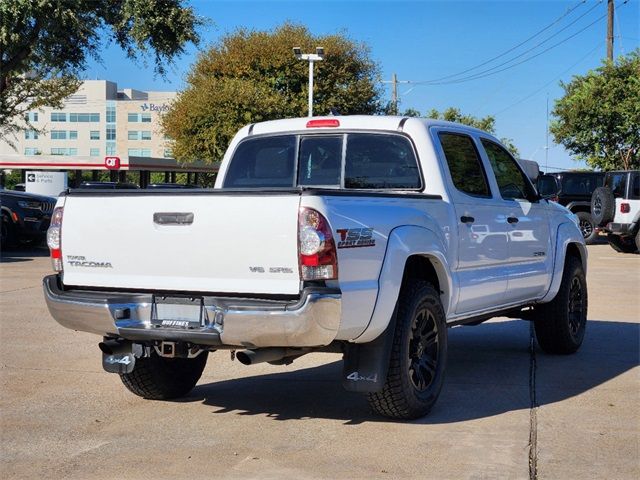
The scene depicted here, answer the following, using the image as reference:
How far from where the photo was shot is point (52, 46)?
76.4 ft

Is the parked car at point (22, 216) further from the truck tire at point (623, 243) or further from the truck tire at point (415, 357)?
the truck tire at point (415, 357)

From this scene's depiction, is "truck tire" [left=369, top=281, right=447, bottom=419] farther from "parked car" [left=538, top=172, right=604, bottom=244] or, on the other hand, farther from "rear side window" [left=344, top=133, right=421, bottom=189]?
"parked car" [left=538, top=172, right=604, bottom=244]

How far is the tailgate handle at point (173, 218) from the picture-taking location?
5664 mm

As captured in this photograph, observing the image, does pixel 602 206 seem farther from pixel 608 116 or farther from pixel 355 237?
pixel 608 116

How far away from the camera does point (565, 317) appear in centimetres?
874

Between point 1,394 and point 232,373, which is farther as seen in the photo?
point 232,373

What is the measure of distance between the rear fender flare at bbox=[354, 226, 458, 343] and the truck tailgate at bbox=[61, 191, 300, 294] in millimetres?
628

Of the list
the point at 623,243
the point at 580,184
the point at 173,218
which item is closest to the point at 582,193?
the point at 580,184

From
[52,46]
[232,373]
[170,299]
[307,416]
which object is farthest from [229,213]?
[52,46]

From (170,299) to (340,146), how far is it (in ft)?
7.02

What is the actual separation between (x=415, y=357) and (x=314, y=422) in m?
0.78

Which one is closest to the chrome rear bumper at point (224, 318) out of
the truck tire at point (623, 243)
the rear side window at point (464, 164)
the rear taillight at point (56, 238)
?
the rear taillight at point (56, 238)

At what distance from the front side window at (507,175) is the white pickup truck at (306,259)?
185 mm

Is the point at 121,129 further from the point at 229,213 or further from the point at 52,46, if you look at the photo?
the point at 229,213
